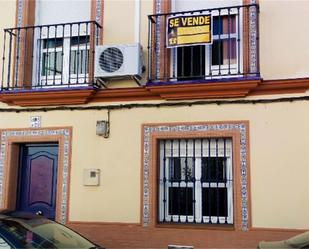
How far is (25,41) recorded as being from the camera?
8.94 meters

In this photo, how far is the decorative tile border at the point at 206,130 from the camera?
7.39 meters

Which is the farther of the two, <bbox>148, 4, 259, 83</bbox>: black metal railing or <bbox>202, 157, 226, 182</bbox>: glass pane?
<bbox>148, 4, 259, 83</bbox>: black metal railing

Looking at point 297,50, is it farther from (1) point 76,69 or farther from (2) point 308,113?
(1) point 76,69

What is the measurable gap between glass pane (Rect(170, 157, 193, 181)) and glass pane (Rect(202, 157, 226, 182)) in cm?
23

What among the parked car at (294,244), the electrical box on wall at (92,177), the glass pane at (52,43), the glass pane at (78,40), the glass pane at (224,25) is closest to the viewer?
the parked car at (294,244)

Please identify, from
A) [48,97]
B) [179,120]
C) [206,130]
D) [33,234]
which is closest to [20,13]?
[48,97]

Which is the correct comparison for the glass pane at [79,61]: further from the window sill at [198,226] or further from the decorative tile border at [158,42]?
the window sill at [198,226]

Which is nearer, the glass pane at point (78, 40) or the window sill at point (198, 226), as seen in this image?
the window sill at point (198, 226)

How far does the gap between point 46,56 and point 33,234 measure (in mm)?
4790

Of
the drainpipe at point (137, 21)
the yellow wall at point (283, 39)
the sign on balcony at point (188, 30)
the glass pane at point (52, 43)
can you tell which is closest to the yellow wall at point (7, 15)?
the glass pane at point (52, 43)

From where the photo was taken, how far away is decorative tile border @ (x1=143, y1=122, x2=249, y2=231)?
739cm

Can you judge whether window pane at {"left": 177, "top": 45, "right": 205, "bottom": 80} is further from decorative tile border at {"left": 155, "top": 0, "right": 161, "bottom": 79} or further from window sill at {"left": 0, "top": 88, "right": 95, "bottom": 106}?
window sill at {"left": 0, "top": 88, "right": 95, "bottom": 106}

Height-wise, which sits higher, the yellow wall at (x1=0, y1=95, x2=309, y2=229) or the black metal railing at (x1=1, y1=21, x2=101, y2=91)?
the black metal railing at (x1=1, y1=21, x2=101, y2=91)

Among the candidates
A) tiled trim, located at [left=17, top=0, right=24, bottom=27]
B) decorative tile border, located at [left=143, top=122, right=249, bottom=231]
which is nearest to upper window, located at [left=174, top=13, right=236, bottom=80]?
decorative tile border, located at [left=143, top=122, right=249, bottom=231]
